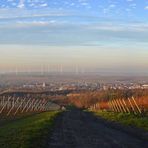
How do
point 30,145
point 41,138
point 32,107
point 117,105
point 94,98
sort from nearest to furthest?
point 30,145 → point 41,138 → point 117,105 → point 32,107 → point 94,98

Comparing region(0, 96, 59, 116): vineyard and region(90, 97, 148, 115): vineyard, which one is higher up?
region(90, 97, 148, 115): vineyard

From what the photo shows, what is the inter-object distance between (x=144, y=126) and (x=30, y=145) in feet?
49.9

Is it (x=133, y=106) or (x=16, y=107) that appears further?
(x=16, y=107)

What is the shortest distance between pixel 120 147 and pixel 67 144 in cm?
246

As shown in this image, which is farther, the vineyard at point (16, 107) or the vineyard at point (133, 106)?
the vineyard at point (16, 107)

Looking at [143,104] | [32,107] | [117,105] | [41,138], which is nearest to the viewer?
[41,138]

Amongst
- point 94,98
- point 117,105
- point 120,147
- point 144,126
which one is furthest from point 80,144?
point 94,98

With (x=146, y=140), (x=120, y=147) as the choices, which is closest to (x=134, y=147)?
(x=120, y=147)

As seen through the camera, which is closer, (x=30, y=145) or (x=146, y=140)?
(x=30, y=145)

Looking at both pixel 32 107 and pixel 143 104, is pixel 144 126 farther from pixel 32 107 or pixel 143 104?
pixel 32 107

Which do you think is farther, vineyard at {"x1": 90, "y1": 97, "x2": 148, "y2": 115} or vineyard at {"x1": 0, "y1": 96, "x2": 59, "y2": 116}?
vineyard at {"x1": 0, "y1": 96, "x2": 59, "y2": 116}

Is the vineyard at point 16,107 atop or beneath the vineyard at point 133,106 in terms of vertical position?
beneath

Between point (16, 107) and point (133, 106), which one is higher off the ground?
point (133, 106)

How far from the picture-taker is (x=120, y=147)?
61.4 ft
